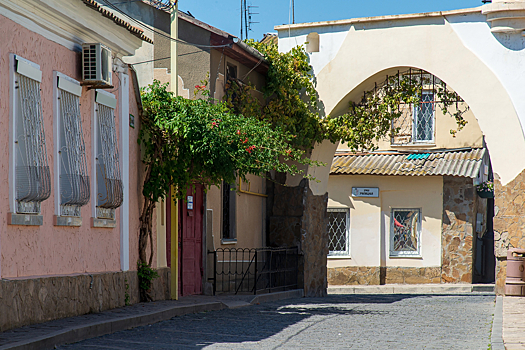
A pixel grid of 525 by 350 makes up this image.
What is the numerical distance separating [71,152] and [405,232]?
1712 centimetres

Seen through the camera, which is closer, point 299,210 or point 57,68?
point 57,68

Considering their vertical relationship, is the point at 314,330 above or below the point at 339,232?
below

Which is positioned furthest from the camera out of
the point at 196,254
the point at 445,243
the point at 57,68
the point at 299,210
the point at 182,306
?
the point at 445,243

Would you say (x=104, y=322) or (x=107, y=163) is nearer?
(x=104, y=322)

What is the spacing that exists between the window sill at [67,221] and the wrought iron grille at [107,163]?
2.21 ft

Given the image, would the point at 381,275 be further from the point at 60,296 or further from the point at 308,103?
the point at 60,296

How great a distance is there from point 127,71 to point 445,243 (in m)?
15.4

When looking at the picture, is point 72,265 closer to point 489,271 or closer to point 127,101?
point 127,101

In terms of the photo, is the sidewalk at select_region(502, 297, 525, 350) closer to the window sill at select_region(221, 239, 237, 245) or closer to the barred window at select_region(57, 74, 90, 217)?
the barred window at select_region(57, 74, 90, 217)

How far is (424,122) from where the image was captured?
25.0 meters

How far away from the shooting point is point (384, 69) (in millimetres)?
16000

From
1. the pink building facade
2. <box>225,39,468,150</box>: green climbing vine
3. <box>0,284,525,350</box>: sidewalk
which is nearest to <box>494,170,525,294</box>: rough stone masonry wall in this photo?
<box>0,284,525,350</box>: sidewalk

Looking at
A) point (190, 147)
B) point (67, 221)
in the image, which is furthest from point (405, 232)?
point (67, 221)

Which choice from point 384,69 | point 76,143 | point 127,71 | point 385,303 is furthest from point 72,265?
point 384,69
